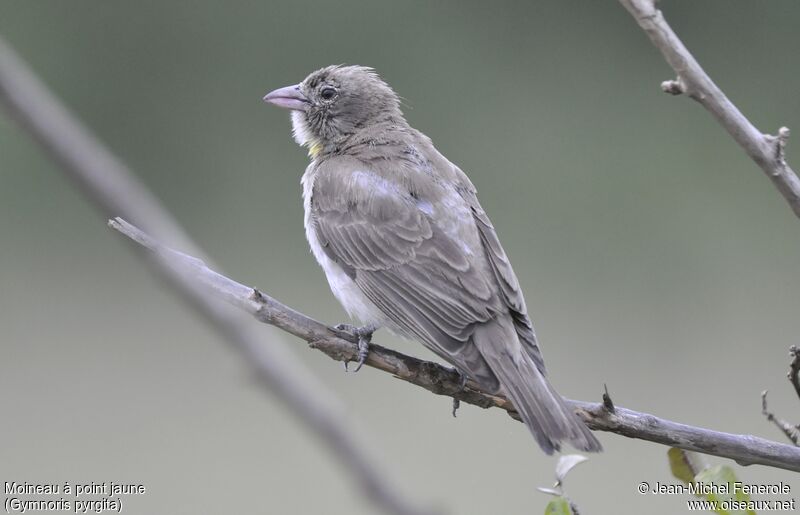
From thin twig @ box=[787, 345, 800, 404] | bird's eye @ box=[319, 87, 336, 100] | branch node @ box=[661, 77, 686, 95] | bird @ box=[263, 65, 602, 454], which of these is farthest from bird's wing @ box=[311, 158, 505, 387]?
branch node @ box=[661, 77, 686, 95]

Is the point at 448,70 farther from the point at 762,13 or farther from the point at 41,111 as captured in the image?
the point at 41,111

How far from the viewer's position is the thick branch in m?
A: 2.33

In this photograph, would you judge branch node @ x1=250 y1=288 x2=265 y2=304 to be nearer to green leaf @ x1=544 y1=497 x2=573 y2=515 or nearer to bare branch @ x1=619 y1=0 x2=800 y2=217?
green leaf @ x1=544 y1=497 x2=573 y2=515

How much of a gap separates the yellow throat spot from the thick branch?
4.72ft

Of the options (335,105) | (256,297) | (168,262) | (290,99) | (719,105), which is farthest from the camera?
(290,99)

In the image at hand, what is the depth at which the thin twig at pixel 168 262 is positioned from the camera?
0.56 m

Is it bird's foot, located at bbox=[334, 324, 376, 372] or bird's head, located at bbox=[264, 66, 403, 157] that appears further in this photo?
bird's head, located at bbox=[264, 66, 403, 157]

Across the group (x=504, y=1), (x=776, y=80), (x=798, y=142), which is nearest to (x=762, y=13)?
(x=776, y=80)

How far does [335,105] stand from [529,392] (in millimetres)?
1915

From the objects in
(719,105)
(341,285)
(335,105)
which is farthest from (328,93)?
(719,105)

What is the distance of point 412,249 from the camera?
3459 mm

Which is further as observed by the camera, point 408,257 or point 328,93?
point 328,93

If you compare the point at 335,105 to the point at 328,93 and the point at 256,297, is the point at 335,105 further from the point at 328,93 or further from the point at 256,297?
the point at 256,297

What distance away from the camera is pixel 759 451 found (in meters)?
2.30
